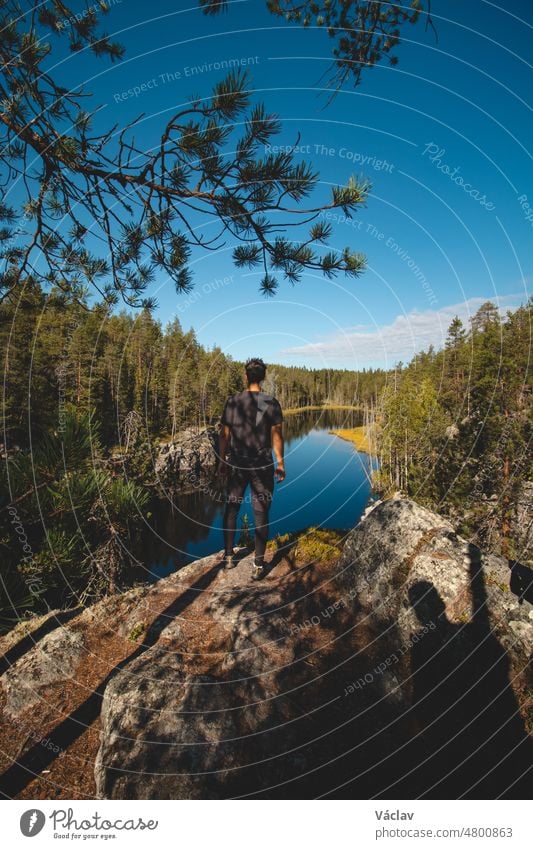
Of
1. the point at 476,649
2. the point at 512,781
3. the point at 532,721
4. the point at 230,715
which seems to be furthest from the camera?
the point at 476,649

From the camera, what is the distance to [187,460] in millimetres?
54031

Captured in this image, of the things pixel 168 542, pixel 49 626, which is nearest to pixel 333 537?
pixel 49 626

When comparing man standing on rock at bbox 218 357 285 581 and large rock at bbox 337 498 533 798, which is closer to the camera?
large rock at bbox 337 498 533 798

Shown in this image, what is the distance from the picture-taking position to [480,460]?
24.3 meters

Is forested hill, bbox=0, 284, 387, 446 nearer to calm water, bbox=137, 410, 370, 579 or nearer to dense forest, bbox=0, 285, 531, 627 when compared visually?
dense forest, bbox=0, 285, 531, 627

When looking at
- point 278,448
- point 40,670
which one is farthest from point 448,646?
point 40,670

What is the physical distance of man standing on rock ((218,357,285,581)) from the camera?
553 centimetres

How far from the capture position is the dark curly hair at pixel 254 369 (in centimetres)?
555

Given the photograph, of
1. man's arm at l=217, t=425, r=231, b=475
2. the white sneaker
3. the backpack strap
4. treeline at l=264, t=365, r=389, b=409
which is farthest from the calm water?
treeline at l=264, t=365, r=389, b=409

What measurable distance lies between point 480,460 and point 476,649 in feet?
81.0

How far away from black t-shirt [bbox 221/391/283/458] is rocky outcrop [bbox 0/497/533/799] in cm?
289
